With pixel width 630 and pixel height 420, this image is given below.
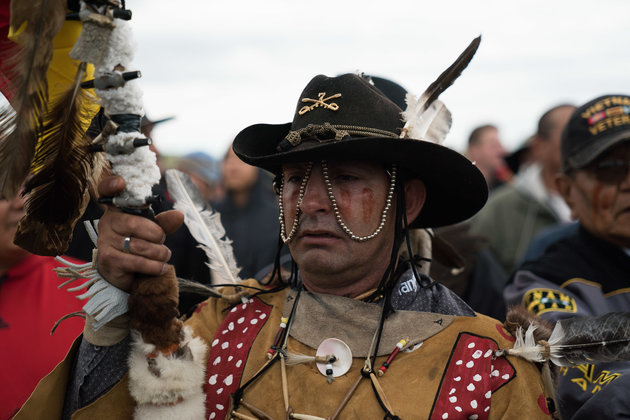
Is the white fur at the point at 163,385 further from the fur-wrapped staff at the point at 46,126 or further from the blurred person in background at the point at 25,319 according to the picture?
the blurred person in background at the point at 25,319

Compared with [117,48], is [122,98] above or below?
below

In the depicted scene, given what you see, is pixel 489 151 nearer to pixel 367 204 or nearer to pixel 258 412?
pixel 367 204

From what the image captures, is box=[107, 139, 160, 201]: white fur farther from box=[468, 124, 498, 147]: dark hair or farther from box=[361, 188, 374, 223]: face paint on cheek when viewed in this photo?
box=[468, 124, 498, 147]: dark hair

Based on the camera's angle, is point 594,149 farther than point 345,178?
Yes

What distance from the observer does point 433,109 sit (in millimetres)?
2713

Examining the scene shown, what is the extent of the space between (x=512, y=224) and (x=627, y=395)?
4534 millimetres

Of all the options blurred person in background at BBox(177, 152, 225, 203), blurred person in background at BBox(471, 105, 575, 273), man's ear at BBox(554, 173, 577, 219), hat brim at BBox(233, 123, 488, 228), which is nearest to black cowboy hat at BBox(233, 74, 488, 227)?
hat brim at BBox(233, 123, 488, 228)

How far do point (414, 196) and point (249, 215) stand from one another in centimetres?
445

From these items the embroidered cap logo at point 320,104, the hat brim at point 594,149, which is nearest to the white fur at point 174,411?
the embroidered cap logo at point 320,104

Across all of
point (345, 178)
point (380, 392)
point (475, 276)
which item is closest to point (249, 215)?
point (475, 276)

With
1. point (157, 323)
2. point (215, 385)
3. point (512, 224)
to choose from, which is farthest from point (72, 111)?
point (512, 224)

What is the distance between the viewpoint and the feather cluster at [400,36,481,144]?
8.19 ft

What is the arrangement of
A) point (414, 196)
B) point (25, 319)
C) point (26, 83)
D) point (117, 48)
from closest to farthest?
point (26, 83) < point (117, 48) < point (414, 196) < point (25, 319)

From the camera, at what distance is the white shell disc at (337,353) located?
2300 mm
